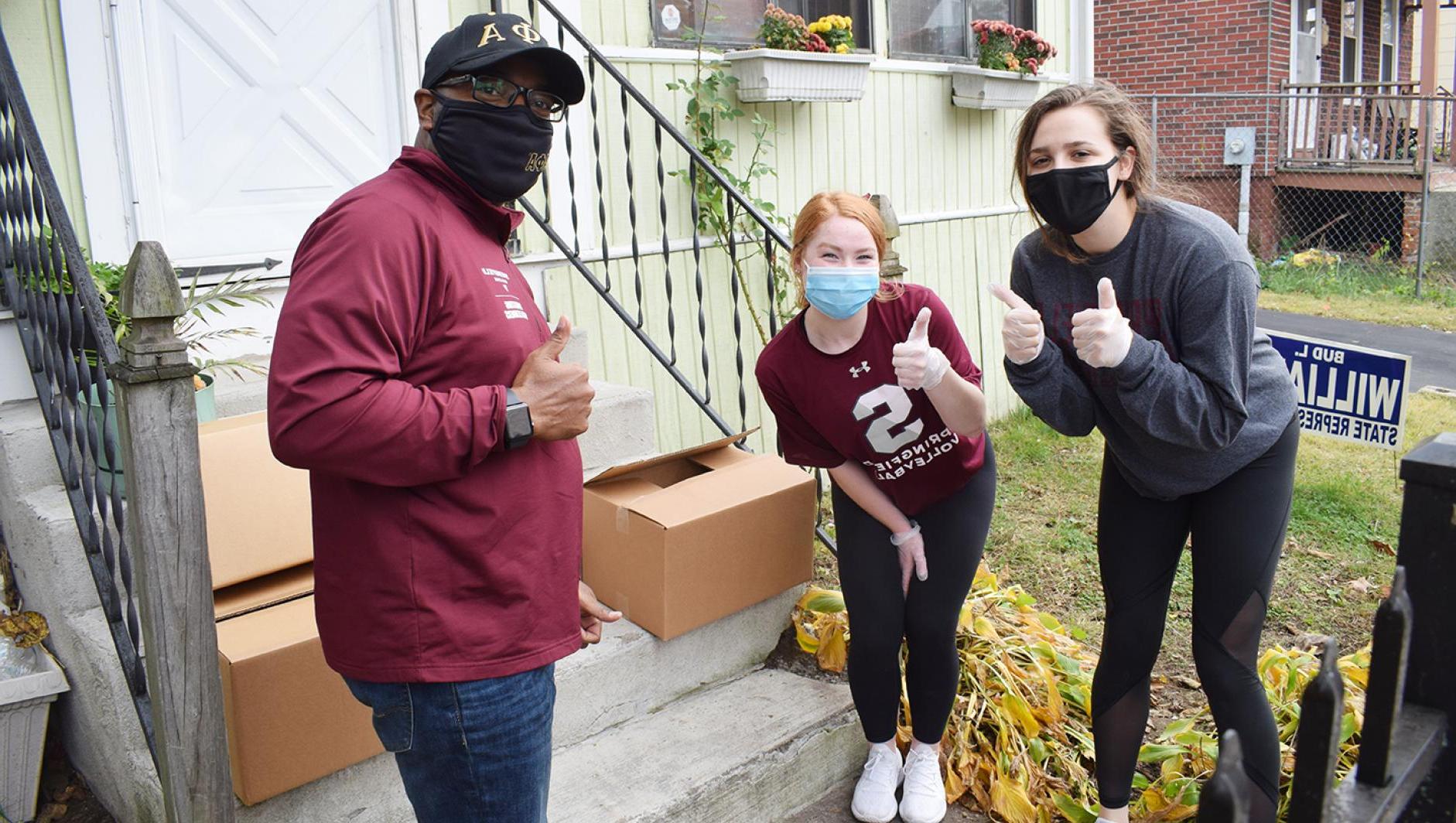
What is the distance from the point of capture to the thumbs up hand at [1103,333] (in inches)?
82.8

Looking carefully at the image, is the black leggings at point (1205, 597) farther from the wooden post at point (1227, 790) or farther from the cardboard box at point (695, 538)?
the wooden post at point (1227, 790)

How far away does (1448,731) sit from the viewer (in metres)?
1.26

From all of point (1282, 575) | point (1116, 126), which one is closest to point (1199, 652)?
point (1116, 126)

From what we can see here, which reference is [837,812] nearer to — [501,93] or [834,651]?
[834,651]

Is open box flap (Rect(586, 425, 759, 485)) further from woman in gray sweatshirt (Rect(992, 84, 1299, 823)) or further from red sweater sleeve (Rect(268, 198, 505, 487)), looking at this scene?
red sweater sleeve (Rect(268, 198, 505, 487))

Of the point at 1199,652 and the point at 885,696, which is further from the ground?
the point at 1199,652

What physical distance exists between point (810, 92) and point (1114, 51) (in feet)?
33.6

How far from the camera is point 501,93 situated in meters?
1.74

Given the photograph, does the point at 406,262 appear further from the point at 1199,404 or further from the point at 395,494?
the point at 1199,404

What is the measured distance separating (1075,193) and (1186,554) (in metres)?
3.03

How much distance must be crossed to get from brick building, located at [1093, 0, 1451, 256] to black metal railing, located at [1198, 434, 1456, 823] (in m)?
12.8

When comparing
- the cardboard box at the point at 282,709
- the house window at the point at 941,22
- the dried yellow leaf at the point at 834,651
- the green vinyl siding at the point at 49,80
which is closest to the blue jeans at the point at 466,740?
the cardboard box at the point at 282,709

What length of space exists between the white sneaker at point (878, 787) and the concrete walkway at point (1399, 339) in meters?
6.60

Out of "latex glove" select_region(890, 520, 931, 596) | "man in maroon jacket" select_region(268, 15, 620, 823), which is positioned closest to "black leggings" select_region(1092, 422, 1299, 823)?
Result: "latex glove" select_region(890, 520, 931, 596)
